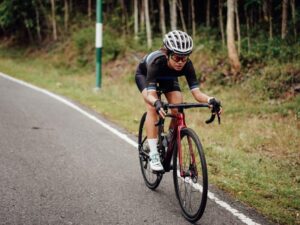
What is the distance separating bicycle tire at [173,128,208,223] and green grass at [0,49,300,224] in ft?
2.87

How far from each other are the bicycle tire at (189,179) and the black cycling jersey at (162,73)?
2.77ft

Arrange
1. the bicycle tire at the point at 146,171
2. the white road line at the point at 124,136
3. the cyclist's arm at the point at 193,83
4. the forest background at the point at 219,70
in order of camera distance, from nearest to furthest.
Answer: the white road line at the point at 124,136 < the cyclist's arm at the point at 193,83 < the bicycle tire at the point at 146,171 < the forest background at the point at 219,70

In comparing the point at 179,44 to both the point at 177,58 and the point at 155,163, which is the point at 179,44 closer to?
the point at 177,58

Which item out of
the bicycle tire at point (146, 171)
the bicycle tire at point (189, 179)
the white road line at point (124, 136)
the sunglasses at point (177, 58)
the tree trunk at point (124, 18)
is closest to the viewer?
the bicycle tire at point (189, 179)

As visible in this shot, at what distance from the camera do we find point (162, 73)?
5543 millimetres

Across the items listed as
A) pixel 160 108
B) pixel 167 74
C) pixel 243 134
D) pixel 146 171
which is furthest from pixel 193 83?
pixel 243 134

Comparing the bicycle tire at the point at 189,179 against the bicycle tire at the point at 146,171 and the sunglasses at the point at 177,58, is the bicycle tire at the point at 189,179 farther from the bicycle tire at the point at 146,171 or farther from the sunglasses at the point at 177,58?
the sunglasses at the point at 177,58

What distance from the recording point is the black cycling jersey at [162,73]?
5.40 metres

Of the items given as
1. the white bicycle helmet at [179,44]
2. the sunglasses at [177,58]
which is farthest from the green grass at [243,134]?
the white bicycle helmet at [179,44]

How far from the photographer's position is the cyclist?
508cm

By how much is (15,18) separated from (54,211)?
2694cm

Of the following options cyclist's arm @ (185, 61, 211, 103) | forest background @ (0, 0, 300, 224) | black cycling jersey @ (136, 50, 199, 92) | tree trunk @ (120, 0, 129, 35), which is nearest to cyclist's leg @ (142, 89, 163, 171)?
black cycling jersey @ (136, 50, 199, 92)

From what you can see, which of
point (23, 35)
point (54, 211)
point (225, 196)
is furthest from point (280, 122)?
point (23, 35)

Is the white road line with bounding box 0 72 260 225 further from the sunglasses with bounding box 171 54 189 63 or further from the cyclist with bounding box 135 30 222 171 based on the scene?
the sunglasses with bounding box 171 54 189 63
